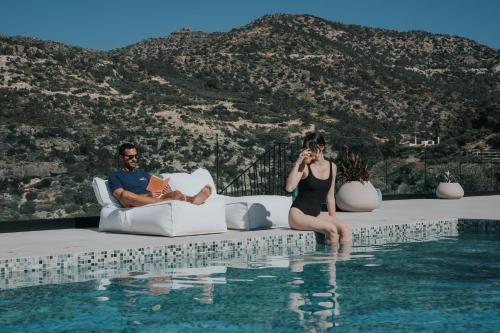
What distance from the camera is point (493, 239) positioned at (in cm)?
762

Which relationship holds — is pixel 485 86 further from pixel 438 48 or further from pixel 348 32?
pixel 348 32

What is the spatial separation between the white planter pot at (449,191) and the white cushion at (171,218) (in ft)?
22.3

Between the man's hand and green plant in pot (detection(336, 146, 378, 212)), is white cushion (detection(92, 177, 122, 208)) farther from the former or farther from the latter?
green plant in pot (detection(336, 146, 378, 212))

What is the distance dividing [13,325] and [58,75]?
122 ft

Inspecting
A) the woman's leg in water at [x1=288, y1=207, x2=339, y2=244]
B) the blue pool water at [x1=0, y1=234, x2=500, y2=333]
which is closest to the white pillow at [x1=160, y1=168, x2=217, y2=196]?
the woman's leg in water at [x1=288, y1=207, x2=339, y2=244]

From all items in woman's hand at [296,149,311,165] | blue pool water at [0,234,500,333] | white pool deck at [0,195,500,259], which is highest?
woman's hand at [296,149,311,165]

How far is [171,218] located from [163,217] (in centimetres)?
9

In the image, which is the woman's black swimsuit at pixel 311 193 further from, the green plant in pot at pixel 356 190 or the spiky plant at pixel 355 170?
the spiky plant at pixel 355 170

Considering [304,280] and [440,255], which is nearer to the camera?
[304,280]

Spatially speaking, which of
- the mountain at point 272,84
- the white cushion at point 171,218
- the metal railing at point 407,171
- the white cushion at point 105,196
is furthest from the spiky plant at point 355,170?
the mountain at point 272,84

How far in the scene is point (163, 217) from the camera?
6695 mm

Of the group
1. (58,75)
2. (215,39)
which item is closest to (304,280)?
(58,75)

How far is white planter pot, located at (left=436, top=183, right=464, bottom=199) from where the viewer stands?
1273 centimetres

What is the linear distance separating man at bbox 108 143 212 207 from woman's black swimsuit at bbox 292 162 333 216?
2.90ft
